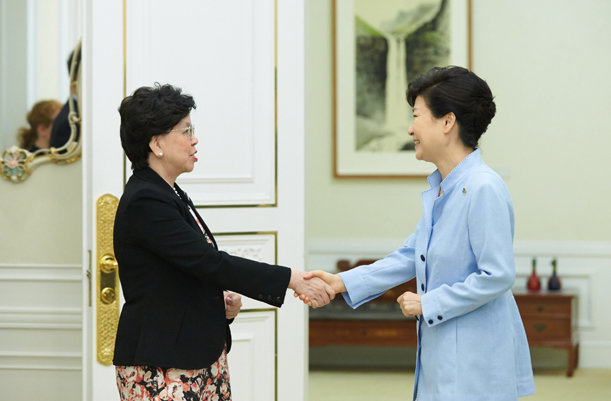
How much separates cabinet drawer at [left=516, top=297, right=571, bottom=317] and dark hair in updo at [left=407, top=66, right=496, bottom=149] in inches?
122

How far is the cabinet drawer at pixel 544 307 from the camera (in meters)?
4.37

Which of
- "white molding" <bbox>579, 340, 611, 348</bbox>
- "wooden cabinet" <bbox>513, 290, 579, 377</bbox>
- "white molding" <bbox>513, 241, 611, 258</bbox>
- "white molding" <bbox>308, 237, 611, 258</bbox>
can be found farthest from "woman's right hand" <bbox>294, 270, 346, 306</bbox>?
"white molding" <bbox>579, 340, 611, 348</bbox>

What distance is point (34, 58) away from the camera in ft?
10.0

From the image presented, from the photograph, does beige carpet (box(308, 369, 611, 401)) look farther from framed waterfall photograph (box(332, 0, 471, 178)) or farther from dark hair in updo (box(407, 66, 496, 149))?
dark hair in updo (box(407, 66, 496, 149))

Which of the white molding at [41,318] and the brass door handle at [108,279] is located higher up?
the brass door handle at [108,279]

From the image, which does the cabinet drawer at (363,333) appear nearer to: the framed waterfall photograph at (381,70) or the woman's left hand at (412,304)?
the framed waterfall photograph at (381,70)

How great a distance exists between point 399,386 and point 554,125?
2.34 metres

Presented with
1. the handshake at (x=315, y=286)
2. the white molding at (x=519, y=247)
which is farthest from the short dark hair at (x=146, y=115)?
the white molding at (x=519, y=247)

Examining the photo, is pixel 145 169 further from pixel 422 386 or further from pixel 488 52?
pixel 488 52

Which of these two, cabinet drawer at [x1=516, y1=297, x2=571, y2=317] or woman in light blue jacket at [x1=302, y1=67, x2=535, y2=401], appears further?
cabinet drawer at [x1=516, y1=297, x2=571, y2=317]

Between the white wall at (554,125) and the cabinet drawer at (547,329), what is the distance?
0.54 meters

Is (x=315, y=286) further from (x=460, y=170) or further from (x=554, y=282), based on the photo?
(x=554, y=282)

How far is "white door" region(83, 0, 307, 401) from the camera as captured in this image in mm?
2533

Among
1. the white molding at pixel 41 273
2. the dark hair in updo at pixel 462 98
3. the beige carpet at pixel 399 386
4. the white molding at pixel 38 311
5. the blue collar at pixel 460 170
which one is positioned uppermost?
the dark hair in updo at pixel 462 98
